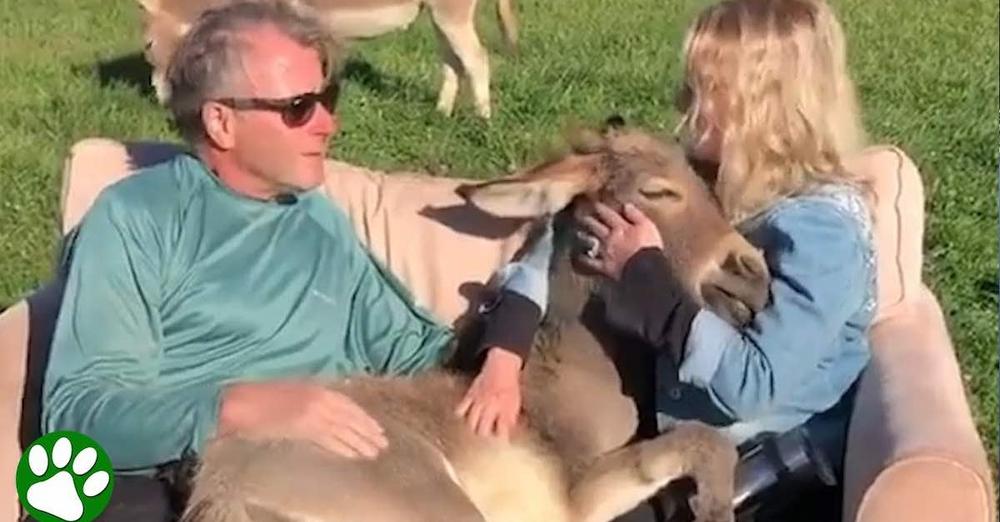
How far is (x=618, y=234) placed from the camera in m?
3.64

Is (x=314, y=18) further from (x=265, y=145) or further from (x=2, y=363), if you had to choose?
(x=2, y=363)

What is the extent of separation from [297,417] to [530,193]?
75 centimetres

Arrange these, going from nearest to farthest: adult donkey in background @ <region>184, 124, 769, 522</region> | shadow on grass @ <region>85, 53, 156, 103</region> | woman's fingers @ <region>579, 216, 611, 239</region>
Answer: adult donkey in background @ <region>184, 124, 769, 522</region> → woman's fingers @ <region>579, 216, 611, 239</region> → shadow on grass @ <region>85, 53, 156, 103</region>

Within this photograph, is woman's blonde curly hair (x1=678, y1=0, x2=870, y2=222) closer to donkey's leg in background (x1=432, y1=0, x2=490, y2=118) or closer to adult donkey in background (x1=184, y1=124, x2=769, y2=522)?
adult donkey in background (x1=184, y1=124, x2=769, y2=522)

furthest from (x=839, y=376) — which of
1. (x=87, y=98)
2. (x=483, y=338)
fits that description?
(x=87, y=98)

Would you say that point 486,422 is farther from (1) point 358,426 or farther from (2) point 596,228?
(2) point 596,228

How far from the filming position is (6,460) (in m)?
3.58

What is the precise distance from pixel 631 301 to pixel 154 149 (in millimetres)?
1251

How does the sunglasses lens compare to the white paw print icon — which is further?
the sunglasses lens

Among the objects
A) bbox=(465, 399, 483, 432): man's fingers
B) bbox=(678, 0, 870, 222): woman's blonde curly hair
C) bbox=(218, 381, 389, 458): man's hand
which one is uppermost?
bbox=(678, 0, 870, 222): woman's blonde curly hair

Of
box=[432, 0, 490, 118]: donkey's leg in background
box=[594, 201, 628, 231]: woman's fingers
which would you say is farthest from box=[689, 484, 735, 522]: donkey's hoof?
box=[432, 0, 490, 118]: donkey's leg in background

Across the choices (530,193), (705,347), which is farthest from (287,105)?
(705,347)

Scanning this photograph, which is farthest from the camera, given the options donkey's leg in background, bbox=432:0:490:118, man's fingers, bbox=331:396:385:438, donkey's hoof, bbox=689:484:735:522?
donkey's leg in background, bbox=432:0:490:118

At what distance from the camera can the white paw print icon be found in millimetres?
3279
